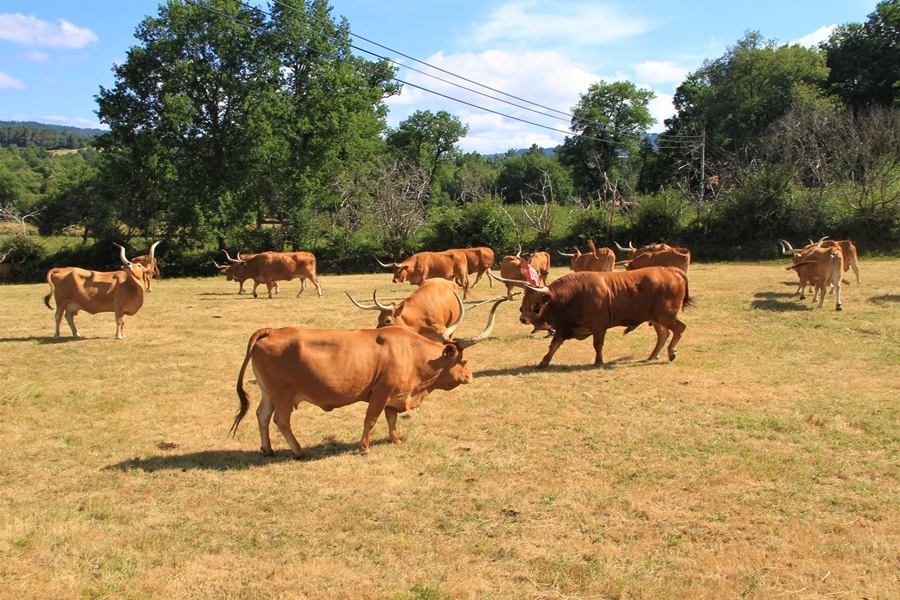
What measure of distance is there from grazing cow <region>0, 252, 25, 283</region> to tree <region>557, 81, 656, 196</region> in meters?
38.1

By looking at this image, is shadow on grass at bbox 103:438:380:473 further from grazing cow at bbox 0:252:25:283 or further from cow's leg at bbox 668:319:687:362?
grazing cow at bbox 0:252:25:283

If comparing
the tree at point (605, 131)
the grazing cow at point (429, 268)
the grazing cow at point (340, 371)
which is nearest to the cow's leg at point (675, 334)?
the grazing cow at point (340, 371)

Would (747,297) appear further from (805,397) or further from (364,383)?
(364,383)

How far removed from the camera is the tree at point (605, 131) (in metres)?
53.7

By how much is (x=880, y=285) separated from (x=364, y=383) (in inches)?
694

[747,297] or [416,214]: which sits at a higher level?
[416,214]

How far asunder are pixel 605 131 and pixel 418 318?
4668cm

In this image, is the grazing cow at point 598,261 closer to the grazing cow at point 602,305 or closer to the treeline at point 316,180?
the grazing cow at point 602,305

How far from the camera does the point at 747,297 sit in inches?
714

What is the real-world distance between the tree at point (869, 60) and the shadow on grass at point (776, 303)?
3668cm

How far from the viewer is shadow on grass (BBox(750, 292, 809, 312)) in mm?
16156

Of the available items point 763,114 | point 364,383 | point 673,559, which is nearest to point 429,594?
point 673,559

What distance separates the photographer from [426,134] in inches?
2466

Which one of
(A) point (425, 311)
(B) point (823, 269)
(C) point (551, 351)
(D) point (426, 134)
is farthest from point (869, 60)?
(A) point (425, 311)
